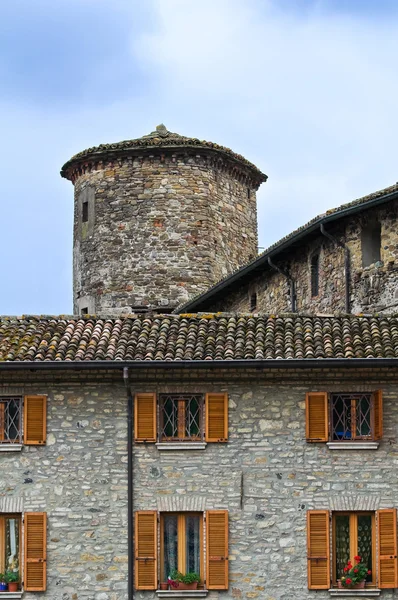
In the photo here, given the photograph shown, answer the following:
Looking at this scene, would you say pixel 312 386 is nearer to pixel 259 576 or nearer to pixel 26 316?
pixel 259 576

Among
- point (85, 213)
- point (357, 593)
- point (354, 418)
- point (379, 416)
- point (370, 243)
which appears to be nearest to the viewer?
point (357, 593)

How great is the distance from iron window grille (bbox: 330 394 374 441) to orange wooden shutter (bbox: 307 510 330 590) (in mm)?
1328

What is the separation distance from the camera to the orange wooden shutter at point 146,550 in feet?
72.3

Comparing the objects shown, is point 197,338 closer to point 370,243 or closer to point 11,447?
point 11,447

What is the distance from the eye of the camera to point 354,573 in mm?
21984

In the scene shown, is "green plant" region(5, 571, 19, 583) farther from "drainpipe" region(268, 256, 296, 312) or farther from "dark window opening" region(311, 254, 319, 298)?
"drainpipe" region(268, 256, 296, 312)

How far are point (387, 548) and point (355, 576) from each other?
68 centimetres

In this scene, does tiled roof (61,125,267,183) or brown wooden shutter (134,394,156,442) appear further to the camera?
tiled roof (61,125,267,183)

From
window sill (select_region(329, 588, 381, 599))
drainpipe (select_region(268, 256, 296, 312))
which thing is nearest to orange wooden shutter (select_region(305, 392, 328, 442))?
window sill (select_region(329, 588, 381, 599))

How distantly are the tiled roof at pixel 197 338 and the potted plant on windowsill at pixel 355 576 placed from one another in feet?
11.0

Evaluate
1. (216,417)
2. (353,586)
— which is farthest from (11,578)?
(353,586)

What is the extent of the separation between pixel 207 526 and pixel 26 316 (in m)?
5.18

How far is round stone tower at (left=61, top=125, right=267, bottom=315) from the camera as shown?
40.8 m

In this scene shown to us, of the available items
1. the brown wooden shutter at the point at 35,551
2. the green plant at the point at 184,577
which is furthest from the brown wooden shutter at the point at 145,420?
the green plant at the point at 184,577
